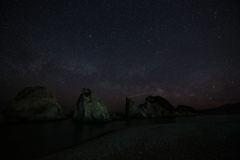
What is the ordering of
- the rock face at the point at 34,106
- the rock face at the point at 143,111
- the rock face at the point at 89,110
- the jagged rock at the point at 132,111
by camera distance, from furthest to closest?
1. the rock face at the point at 143,111
2. the jagged rock at the point at 132,111
3. the rock face at the point at 89,110
4. the rock face at the point at 34,106

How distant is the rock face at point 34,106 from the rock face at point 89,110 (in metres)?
12.1

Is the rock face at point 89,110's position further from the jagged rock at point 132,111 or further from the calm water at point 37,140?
the jagged rock at point 132,111

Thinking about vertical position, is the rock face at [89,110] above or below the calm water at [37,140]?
above

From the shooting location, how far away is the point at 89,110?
44.7 metres

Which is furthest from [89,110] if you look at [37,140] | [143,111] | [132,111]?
[143,111]

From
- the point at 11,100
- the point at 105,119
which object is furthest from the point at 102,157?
the point at 11,100

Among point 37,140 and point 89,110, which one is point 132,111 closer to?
point 89,110

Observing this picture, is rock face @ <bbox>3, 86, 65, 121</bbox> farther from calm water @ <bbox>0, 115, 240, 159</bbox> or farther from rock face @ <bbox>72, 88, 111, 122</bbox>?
calm water @ <bbox>0, 115, 240, 159</bbox>

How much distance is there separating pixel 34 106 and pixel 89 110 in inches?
A: 949

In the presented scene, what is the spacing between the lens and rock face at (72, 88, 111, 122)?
43822 mm

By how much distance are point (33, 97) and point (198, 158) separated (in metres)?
59.8

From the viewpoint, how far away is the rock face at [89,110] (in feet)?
144

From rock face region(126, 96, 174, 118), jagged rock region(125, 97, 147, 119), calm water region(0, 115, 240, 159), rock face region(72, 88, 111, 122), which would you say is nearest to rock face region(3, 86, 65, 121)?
rock face region(72, 88, 111, 122)

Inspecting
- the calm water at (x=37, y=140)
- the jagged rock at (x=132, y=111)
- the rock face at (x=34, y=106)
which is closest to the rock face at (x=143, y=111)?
the jagged rock at (x=132, y=111)
